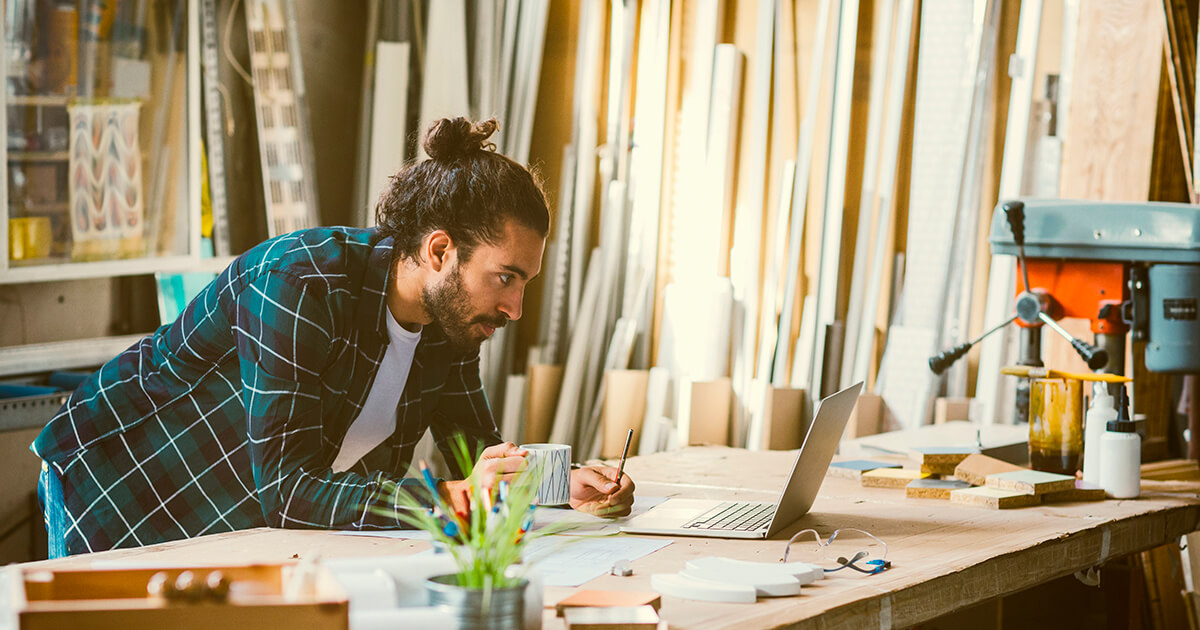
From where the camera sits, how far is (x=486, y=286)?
2.02m

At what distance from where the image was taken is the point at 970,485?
231cm

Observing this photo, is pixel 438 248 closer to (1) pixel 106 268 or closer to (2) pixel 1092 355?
(2) pixel 1092 355

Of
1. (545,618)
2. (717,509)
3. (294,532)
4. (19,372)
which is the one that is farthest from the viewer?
(19,372)

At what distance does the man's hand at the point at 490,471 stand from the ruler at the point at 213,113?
88.6 inches

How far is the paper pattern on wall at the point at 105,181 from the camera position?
332cm

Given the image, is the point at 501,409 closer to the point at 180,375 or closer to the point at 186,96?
the point at 186,96

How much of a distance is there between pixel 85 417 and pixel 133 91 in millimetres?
1640

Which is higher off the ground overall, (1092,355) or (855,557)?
(1092,355)

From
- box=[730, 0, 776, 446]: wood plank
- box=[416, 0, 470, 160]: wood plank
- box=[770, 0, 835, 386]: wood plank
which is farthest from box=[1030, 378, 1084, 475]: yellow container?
box=[416, 0, 470, 160]: wood plank

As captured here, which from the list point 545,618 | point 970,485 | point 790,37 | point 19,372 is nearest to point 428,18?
point 790,37

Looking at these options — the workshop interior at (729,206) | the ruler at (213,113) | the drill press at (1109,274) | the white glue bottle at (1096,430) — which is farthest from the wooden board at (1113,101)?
the ruler at (213,113)

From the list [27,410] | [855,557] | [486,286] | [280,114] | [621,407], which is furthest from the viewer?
[621,407]

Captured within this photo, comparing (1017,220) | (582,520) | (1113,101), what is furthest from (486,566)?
(1113,101)

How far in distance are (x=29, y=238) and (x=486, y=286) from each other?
176cm
